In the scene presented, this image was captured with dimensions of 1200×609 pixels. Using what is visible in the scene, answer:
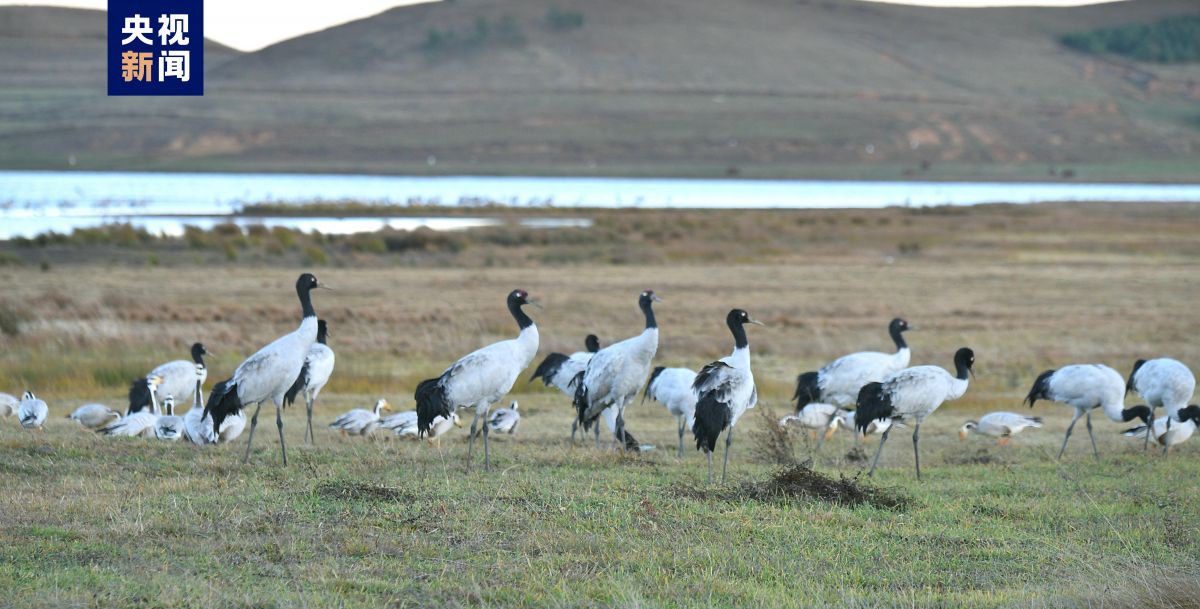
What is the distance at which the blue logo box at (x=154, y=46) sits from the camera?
103 ft

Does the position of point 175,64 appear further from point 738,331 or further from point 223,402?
point 738,331

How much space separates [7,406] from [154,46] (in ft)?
60.9

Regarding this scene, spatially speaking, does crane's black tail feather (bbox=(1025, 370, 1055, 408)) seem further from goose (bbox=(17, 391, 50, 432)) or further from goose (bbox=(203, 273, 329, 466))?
goose (bbox=(17, 391, 50, 432))

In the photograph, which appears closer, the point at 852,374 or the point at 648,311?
the point at 648,311

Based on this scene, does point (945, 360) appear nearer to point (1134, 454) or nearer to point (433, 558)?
point (1134, 454)

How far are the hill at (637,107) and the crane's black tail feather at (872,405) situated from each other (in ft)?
377

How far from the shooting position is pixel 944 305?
102 feet

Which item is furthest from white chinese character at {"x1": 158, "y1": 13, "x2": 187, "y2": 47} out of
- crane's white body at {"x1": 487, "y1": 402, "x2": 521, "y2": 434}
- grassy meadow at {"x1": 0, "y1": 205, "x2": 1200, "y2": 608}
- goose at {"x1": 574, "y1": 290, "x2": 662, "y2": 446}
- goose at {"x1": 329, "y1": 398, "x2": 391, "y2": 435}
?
goose at {"x1": 574, "y1": 290, "x2": 662, "y2": 446}

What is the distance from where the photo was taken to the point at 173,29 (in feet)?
106

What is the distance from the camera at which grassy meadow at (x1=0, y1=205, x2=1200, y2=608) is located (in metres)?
8.39

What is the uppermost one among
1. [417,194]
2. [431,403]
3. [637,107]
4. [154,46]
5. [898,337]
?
[637,107]

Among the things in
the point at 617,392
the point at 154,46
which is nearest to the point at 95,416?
the point at 617,392

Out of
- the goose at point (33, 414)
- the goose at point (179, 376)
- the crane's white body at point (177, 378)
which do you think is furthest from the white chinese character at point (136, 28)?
the goose at point (33, 414)

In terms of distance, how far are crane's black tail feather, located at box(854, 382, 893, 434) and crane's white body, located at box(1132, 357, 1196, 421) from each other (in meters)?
3.86
